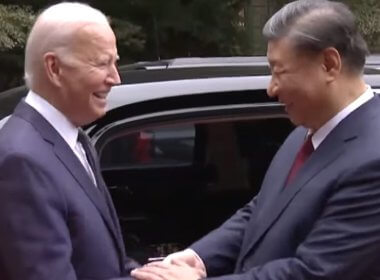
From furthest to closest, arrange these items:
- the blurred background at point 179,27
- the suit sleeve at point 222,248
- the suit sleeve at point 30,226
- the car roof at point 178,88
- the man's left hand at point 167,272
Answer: the blurred background at point 179,27 → the car roof at point 178,88 → the suit sleeve at point 222,248 → the man's left hand at point 167,272 → the suit sleeve at point 30,226

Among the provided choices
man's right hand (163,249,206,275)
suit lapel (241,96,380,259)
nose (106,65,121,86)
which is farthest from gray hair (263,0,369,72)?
man's right hand (163,249,206,275)

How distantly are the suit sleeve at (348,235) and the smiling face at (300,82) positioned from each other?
223 millimetres

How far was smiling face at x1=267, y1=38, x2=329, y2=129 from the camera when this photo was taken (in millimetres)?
2975

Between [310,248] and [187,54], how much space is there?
661 cm

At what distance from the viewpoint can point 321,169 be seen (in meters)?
2.97

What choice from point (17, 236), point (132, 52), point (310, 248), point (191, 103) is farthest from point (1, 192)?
point (132, 52)

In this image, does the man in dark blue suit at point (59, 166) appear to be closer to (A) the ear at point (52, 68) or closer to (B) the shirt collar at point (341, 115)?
(A) the ear at point (52, 68)

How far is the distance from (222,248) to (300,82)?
0.62 m

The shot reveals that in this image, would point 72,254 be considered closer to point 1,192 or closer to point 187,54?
point 1,192

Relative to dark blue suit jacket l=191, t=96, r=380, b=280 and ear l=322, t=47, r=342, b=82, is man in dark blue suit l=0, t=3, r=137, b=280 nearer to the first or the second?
dark blue suit jacket l=191, t=96, r=380, b=280

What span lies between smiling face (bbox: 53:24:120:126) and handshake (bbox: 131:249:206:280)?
0.44 m

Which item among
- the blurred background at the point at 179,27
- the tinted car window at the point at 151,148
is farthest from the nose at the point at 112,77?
the blurred background at the point at 179,27

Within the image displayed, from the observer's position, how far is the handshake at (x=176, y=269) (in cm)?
307

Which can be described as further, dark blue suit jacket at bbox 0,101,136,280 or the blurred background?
the blurred background
